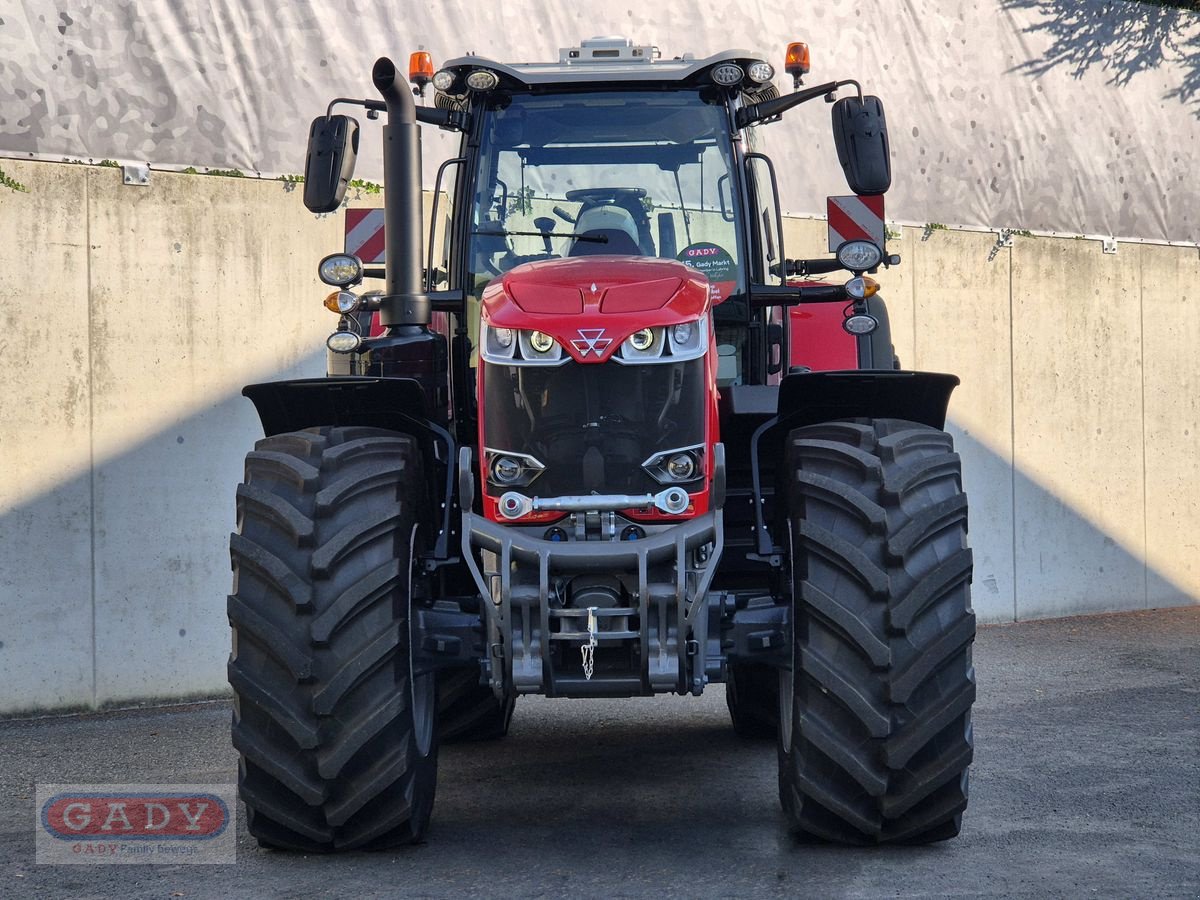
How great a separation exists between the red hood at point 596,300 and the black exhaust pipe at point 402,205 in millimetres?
438

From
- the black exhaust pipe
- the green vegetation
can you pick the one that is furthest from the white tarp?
the black exhaust pipe

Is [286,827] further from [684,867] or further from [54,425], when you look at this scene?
[54,425]

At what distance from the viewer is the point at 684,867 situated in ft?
14.6

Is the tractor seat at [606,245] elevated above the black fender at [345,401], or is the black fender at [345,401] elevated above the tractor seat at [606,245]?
the tractor seat at [606,245]

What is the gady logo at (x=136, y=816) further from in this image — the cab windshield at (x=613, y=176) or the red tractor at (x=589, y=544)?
the cab windshield at (x=613, y=176)

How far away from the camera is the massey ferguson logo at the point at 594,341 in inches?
176

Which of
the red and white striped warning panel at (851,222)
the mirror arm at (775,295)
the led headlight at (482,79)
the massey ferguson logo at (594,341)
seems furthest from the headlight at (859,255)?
the red and white striped warning panel at (851,222)

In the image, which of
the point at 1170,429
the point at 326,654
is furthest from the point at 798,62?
the point at 1170,429

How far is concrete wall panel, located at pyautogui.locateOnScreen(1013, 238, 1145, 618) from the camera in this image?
11375 millimetres

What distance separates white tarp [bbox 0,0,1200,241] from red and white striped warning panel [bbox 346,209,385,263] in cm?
37

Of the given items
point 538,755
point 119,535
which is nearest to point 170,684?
point 119,535

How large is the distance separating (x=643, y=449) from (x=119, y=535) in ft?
14.4

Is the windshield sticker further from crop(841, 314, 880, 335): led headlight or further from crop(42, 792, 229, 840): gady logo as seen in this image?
crop(42, 792, 229, 840): gady logo

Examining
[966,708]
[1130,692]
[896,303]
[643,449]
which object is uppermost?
[896,303]
